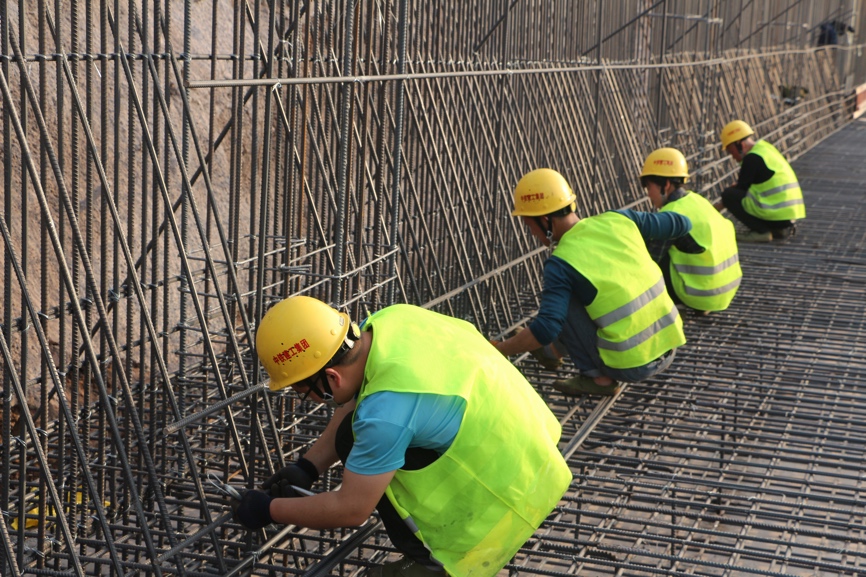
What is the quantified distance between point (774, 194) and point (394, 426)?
803 centimetres

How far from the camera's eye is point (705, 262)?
790 centimetres

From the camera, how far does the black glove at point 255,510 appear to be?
3873mm

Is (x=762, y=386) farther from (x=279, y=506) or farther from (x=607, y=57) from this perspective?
(x=607, y=57)

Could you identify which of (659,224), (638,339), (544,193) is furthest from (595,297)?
(659,224)

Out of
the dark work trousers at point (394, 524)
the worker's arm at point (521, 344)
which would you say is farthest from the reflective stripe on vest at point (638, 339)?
the dark work trousers at point (394, 524)

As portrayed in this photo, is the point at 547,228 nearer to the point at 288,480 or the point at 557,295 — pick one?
the point at 557,295

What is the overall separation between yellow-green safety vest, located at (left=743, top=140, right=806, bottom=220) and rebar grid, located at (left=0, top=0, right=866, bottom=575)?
0.84 metres

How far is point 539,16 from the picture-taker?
Answer: 8.90 meters

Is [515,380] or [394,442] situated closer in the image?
[394,442]

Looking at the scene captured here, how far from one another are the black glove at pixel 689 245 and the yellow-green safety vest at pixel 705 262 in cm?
3

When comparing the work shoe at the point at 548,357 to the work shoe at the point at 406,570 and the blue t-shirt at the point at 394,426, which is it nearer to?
the work shoe at the point at 406,570

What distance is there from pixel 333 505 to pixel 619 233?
301 cm

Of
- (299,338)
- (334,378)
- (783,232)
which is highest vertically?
(299,338)

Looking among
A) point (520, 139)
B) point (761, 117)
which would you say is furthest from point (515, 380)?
point (761, 117)
